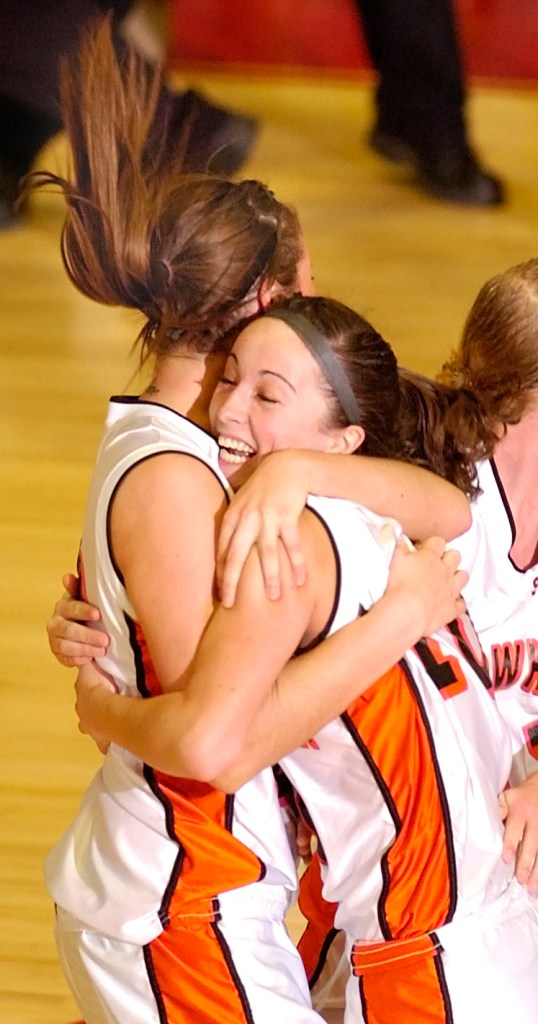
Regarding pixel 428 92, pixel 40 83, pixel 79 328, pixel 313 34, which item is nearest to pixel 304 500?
pixel 79 328

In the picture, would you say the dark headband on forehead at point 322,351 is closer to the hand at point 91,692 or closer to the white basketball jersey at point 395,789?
the white basketball jersey at point 395,789

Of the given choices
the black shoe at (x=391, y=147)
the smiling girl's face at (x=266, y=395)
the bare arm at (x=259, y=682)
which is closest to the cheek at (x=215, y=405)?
the smiling girl's face at (x=266, y=395)

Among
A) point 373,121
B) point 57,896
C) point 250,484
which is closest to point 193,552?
point 250,484

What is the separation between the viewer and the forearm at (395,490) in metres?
1.48

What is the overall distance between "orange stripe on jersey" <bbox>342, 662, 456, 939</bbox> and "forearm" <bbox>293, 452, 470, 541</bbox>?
17cm

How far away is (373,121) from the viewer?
5.48 m

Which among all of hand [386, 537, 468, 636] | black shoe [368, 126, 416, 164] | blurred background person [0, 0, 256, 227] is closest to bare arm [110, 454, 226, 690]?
hand [386, 537, 468, 636]

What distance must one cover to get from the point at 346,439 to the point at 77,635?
35cm

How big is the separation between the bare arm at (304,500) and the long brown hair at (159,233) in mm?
223

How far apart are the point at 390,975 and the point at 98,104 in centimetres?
99

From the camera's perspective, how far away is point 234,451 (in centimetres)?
156

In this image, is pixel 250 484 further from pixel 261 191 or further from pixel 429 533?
pixel 261 191

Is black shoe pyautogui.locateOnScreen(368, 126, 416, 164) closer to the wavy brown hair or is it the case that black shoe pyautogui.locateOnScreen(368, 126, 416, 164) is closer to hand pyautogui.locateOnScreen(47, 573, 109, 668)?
the wavy brown hair

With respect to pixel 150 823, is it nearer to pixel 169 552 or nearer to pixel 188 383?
pixel 169 552
